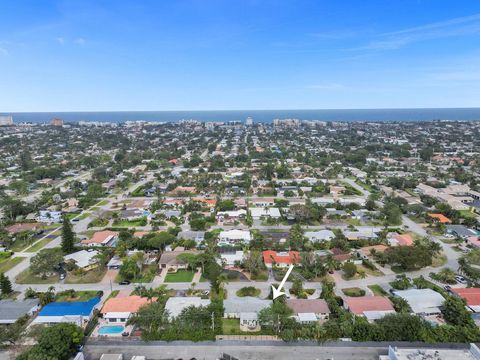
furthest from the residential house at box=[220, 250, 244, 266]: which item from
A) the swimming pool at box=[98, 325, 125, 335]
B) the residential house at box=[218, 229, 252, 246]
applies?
the swimming pool at box=[98, 325, 125, 335]

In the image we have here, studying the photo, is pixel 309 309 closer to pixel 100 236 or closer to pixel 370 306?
pixel 370 306

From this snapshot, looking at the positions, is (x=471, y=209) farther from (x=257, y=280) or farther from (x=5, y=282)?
(x=5, y=282)

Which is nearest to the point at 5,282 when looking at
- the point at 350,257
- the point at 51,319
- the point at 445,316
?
the point at 51,319

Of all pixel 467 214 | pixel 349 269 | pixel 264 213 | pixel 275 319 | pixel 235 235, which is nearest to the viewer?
pixel 275 319

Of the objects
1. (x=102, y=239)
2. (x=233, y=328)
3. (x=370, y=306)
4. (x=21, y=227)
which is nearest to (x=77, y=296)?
(x=102, y=239)

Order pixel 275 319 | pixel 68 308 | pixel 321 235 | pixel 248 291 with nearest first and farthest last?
pixel 275 319 < pixel 68 308 < pixel 248 291 < pixel 321 235

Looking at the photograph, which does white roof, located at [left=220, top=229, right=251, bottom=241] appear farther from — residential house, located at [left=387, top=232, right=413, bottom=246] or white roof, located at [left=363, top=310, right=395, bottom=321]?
white roof, located at [left=363, top=310, right=395, bottom=321]

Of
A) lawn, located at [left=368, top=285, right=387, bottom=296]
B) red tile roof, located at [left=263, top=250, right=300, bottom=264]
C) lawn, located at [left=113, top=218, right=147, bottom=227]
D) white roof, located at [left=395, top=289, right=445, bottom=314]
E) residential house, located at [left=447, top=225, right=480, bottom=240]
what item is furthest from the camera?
lawn, located at [left=113, top=218, right=147, bottom=227]

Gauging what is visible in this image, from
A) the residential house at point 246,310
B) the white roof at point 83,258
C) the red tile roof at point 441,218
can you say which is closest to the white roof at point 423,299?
the residential house at point 246,310
